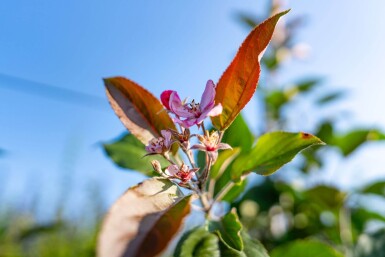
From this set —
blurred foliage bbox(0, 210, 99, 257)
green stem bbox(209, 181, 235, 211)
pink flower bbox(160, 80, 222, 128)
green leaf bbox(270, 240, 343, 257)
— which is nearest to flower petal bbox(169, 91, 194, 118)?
pink flower bbox(160, 80, 222, 128)

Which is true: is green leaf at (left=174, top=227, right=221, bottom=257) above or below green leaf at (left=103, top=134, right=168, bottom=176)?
below

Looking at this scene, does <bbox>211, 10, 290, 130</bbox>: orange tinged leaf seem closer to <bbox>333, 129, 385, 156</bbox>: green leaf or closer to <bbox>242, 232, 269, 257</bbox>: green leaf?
<bbox>242, 232, 269, 257</bbox>: green leaf

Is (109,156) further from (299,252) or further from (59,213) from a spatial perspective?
(59,213)

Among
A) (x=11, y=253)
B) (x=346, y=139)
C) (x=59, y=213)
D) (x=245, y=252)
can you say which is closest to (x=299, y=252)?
(x=245, y=252)

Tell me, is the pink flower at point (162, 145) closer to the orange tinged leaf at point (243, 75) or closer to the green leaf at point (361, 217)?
the orange tinged leaf at point (243, 75)

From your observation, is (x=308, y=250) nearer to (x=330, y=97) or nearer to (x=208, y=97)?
(x=208, y=97)

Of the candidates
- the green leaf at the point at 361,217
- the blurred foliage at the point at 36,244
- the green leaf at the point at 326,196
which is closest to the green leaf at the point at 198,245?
the blurred foliage at the point at 36,244
